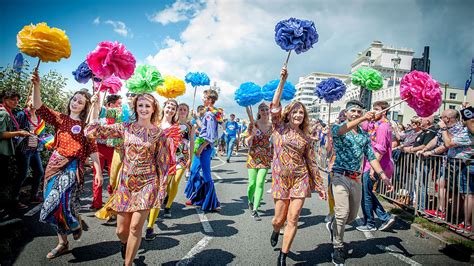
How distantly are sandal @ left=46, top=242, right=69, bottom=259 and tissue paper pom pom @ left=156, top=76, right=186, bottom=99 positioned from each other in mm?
3036

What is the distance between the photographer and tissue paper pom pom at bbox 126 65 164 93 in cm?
392

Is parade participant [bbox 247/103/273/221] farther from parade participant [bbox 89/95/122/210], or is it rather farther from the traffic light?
the traffic light

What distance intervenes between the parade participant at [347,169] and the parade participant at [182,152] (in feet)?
8.74

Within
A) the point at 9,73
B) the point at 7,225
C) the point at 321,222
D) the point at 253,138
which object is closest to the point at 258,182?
the point at 253,138

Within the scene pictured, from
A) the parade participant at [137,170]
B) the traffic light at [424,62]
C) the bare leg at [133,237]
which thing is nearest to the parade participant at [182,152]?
the parade participant at [137,170]

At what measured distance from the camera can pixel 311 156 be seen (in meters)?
3.72

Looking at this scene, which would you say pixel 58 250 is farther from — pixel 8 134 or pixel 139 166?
pixel 8 134

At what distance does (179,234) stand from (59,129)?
2.30 meters

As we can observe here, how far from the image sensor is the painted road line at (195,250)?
3344 millimetres

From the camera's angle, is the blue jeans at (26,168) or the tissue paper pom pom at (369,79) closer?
the tissue paper pom pom at (369,79)

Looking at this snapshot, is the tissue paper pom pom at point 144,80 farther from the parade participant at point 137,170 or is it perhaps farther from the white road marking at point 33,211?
the white road marking at point 33,211

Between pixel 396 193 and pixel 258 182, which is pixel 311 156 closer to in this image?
pixel 258 182

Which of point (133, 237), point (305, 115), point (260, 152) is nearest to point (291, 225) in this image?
point (305, 115)

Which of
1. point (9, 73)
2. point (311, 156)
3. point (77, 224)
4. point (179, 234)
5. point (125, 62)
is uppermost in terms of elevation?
point (9, 73)
